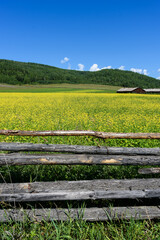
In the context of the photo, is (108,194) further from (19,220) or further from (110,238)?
(19,220)

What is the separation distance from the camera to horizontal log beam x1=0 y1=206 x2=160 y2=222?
2.82 m

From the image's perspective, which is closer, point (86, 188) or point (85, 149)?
point (86, 188)

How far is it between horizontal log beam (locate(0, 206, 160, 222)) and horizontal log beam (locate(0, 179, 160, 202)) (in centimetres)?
20

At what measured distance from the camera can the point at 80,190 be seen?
297 cm

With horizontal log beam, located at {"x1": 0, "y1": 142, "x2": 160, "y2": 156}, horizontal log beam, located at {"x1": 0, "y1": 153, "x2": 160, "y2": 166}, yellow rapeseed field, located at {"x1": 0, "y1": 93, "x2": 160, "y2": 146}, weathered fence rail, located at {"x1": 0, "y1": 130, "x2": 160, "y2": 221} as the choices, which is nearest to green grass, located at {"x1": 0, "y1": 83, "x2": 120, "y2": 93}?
yellow rapeseed field, located at {"x1": 0, "y1": 93, "x2": 160, "y2": 146}

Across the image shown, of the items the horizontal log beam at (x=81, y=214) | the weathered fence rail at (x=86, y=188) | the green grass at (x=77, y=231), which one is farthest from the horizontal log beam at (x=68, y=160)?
the green grass at (x=77, y=231)

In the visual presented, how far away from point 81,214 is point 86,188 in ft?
1.36

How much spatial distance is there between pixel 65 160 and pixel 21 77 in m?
157

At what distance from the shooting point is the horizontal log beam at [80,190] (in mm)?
2893

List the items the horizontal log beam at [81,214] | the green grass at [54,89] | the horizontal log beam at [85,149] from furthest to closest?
the green grass at [54,89] < the horizontal log beam at [85,149] < the horizontal log beam at [81,214]

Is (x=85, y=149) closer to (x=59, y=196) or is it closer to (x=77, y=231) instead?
(x=59, y=196)

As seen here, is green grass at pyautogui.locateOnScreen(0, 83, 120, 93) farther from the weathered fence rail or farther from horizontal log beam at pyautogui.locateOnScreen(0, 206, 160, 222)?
horizontal log beam at pyautogui.locateOnScreen(0, 206, 160, 222)

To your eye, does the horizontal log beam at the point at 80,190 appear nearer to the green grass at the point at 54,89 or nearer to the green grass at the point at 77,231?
the green grass at the point at 77,231

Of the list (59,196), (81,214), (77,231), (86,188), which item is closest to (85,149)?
(86,188)
